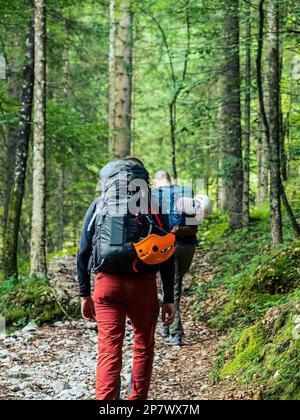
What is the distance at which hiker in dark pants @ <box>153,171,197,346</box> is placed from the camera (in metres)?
7.68

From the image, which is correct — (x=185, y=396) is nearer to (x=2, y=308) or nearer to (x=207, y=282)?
(x=2, y=308)

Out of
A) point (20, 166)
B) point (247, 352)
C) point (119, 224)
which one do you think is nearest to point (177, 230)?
point (247, 352)

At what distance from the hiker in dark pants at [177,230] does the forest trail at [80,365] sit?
0.75 ft

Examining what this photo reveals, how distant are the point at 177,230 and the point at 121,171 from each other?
127 inches

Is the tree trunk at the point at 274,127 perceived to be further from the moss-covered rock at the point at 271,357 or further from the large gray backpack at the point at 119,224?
the large gray backpack at the point at 119,224

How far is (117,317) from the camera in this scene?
14.9ft

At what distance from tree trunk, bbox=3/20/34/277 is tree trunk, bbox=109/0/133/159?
3.78m

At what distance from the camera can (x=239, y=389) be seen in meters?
5.16

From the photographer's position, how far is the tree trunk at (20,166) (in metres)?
11.1

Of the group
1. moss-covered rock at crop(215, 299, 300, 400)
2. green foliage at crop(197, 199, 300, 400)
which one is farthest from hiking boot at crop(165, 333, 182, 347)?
moss-covered rock at crop(215, 299, 300, 400)

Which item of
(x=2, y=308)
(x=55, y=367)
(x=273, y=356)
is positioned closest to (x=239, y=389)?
(x=273, y=356)

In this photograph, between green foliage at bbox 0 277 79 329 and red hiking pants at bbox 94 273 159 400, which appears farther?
green foliage at bbox 0 277 79 329

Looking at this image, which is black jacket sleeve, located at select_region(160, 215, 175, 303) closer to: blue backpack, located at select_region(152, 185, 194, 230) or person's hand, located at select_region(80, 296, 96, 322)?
person's hand, located at select_region(80, 296, 96, 322)

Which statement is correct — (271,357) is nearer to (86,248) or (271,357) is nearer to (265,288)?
(86,248)
